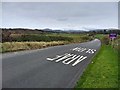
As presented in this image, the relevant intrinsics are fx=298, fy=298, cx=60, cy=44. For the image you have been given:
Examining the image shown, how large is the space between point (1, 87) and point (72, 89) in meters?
2.59

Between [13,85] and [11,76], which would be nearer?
[13,85]

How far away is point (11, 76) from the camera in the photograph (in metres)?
12.1

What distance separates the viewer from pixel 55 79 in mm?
12797

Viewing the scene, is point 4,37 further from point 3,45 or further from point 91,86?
point 91,86

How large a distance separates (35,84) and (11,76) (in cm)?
152

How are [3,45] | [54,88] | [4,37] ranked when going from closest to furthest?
[54,88] < [3,45] < [4,37]

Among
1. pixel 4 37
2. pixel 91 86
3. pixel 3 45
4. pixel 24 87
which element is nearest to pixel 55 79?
pixel 91 86

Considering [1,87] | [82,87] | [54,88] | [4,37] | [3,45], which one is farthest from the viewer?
[4,37]

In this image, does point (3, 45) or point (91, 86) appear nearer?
point (91, 86)

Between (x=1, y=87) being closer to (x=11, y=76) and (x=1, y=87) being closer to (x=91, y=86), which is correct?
(x=11, y=76)

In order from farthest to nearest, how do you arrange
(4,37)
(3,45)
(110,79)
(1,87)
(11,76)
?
(4,37)
(3,45)
(110,79)
(11,76)
(1,87)

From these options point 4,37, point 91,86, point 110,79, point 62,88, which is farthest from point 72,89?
point 4,37

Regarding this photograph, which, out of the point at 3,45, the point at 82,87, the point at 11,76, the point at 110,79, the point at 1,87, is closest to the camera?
the point at 1,87

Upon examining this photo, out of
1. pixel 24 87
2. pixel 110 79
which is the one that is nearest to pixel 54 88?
pixel 24 87
